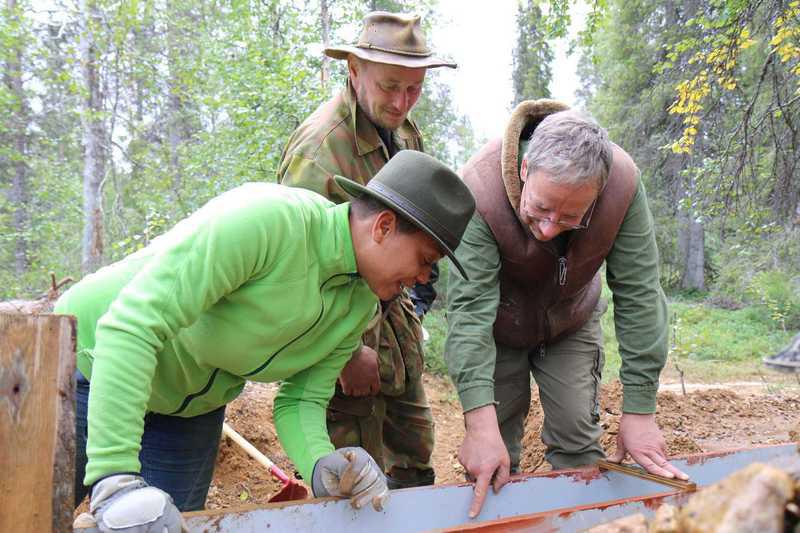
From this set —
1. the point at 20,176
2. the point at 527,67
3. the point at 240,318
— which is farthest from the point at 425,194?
A: the point at 527,67

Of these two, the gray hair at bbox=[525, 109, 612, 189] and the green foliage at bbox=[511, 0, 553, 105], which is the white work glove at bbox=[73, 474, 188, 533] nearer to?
the gray hair at bbox=[525, 109, 612, 189]

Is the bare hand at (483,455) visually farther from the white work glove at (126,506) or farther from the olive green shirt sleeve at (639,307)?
the white work glove at (126,506)

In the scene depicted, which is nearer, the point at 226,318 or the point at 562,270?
the point at 226,318

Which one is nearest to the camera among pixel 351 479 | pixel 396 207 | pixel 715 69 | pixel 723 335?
pixel 396 207

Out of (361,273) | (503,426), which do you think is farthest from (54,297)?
(361,273)

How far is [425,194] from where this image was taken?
73.5 inches

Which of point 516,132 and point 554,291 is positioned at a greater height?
point 516,132

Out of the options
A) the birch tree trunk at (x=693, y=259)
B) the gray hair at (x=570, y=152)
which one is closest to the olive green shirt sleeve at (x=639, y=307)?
the gray hair at (x=570, y=152)

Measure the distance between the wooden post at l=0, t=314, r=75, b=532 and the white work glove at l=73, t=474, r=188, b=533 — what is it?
0.09m

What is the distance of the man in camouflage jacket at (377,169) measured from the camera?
282cm

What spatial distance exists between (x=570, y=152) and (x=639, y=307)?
92 centimetres

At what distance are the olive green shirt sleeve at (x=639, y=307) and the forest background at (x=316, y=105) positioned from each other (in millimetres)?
3307

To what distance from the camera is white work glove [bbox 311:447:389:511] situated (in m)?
2.04

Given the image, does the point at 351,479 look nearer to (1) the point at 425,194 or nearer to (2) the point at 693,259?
(1) the point at 425,194
